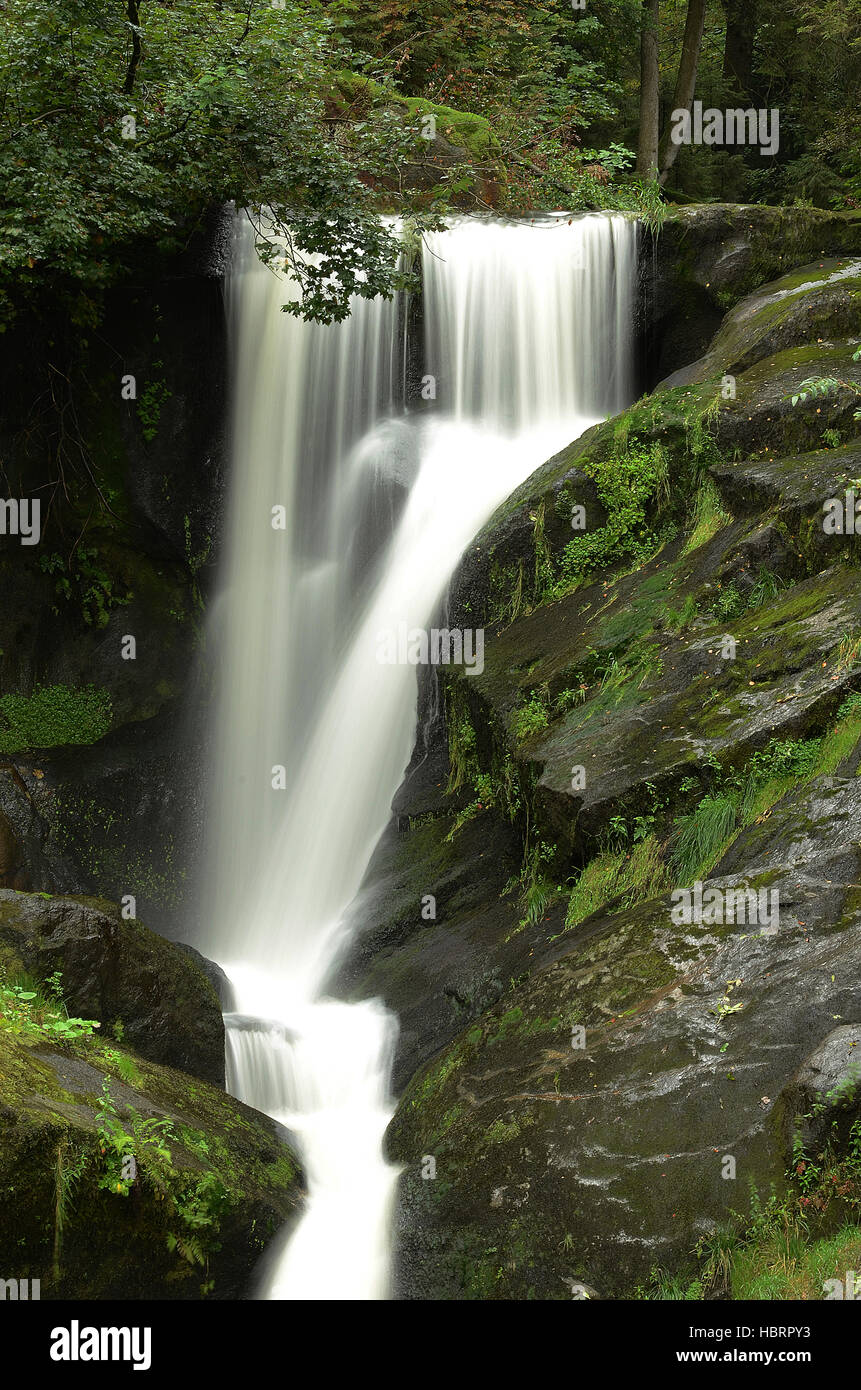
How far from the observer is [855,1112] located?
4355 millimetres

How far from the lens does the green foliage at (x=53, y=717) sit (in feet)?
37.8

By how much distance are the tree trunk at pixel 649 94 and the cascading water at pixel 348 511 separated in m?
6.79

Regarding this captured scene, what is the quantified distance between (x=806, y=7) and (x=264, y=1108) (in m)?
17.0

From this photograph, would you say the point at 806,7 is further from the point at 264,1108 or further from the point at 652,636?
the point at 264,1108

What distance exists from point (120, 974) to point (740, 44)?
72.4 ft

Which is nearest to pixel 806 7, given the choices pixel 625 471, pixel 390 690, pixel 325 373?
pixel 325 373

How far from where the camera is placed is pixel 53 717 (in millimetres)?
11609

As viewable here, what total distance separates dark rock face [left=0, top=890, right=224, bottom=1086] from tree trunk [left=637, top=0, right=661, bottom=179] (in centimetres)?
1533
